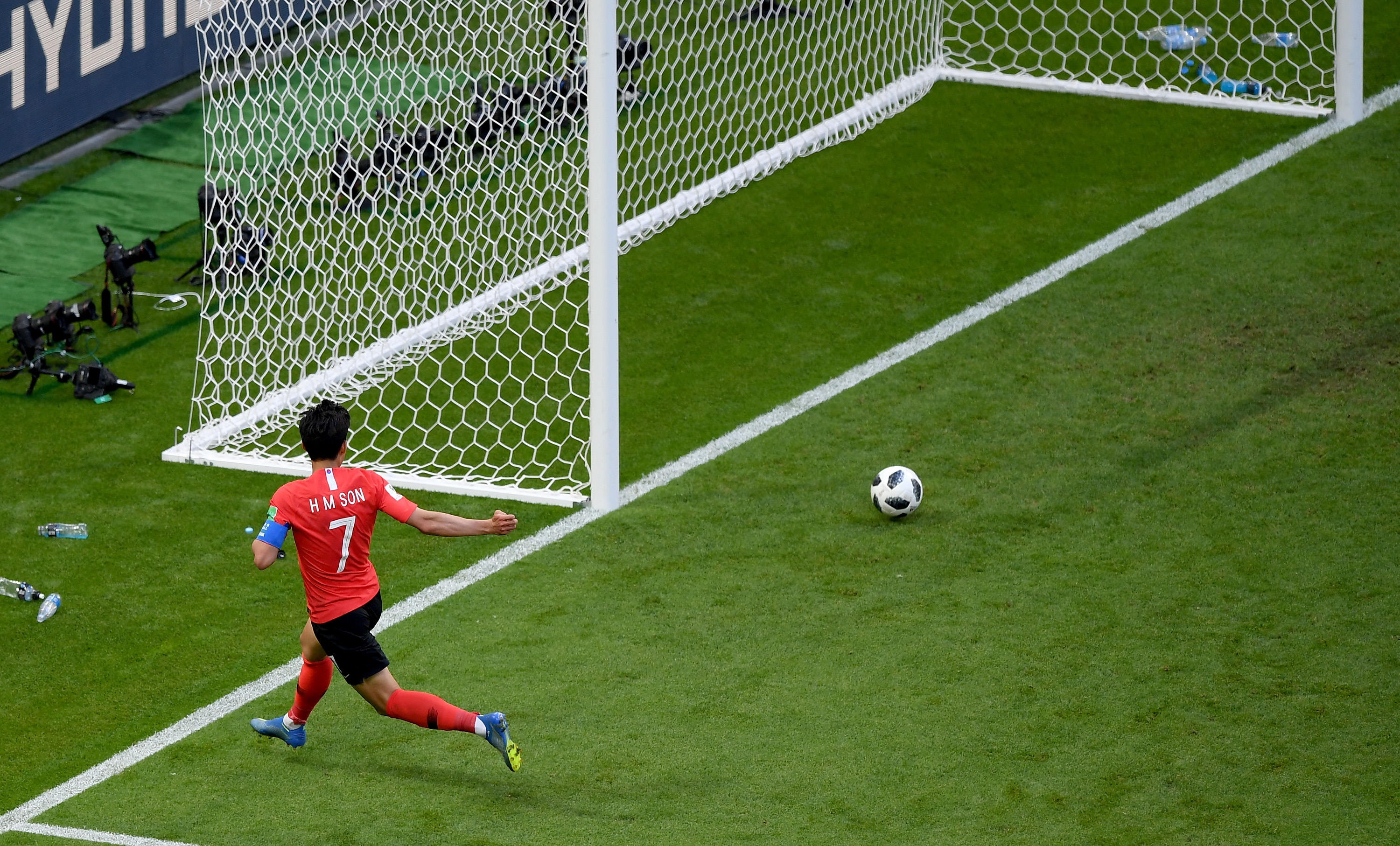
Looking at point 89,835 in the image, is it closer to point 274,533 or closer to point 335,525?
point 274,533

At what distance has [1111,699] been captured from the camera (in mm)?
6688

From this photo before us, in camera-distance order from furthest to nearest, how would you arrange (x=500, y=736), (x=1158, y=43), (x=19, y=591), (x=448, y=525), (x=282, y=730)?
1. (x=1158, y=43)
2. (x=19, y=591)
3. (x=282, y=730)
4. (x=500, y=736)
5. (x=448, y=525)

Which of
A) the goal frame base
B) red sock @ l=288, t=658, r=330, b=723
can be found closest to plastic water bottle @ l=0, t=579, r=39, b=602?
red sock @ l=288, t=658, r=330, b=723

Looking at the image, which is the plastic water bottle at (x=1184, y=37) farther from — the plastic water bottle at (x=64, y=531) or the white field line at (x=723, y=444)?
the plastic water bottle at (x=64, y=531)

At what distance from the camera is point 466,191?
33.0ft

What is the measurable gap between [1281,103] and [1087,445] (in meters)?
4.54

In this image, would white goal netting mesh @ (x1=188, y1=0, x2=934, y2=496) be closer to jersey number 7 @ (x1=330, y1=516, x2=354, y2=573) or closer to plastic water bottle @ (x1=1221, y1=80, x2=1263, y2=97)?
jersey number 7 @ (x1=330, y1=516, x2=354, y2=573)

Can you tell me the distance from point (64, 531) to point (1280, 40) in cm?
880

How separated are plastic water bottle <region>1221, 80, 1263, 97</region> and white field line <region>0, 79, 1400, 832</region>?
68 cm

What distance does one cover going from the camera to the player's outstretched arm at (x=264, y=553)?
5.84 m

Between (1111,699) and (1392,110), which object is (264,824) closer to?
(1111,699)

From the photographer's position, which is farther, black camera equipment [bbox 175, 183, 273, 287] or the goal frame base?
the goal frame base

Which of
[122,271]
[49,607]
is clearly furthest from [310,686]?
[122,271]

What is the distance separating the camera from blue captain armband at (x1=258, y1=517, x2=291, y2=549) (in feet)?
19.3
